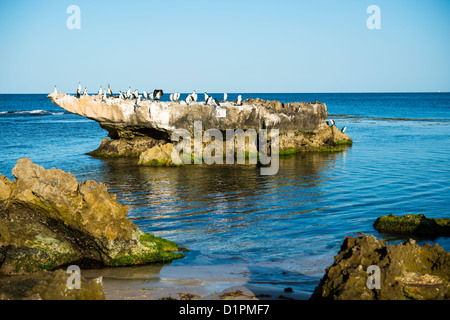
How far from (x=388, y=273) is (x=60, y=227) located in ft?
28.4

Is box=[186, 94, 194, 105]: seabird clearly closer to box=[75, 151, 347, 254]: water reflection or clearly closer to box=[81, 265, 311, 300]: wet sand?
box=[75, 151, 347, 254]: water reflection

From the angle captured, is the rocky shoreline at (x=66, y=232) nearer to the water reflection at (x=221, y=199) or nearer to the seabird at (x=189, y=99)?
the water reflection at (x=221, y=199)

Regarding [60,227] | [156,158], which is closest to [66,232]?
[60,227]

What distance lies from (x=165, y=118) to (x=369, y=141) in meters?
23.0

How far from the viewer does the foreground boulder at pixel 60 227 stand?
1166 cm

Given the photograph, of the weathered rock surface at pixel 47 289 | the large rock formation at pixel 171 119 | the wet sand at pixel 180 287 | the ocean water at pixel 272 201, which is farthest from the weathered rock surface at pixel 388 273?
the large rock formation at pixel 171 119

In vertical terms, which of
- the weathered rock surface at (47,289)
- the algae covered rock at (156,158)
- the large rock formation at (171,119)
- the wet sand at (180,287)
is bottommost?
the wet sand at (180,287)

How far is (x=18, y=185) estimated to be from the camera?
11.8 m

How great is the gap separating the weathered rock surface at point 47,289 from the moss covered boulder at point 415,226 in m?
11.1

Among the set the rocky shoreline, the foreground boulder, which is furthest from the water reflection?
the foreground boulder

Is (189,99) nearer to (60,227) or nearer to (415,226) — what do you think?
(415,226)
